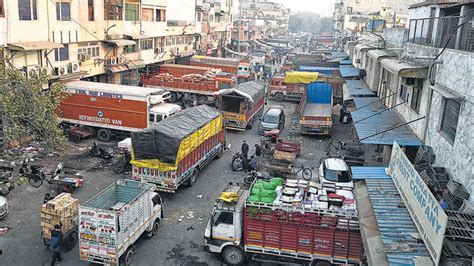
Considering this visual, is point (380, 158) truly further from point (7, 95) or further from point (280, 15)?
point (280, 15)

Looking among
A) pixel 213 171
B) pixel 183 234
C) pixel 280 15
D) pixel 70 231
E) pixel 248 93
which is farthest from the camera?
pixel 280 15

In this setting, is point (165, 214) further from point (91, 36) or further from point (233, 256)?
point (91, 36)

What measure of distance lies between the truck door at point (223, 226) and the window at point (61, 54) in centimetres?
1813

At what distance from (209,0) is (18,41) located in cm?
4121

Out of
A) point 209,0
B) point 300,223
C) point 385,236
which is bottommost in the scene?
point 300,223

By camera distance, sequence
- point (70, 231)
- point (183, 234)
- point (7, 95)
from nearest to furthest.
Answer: point (7, 95) → point (70, 231) → point (183, 234)

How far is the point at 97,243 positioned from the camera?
1111 cm

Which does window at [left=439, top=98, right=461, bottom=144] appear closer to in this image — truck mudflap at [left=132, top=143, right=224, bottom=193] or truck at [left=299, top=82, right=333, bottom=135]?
truck mudflap at [left=132, top=143, right=224, bottom=193]

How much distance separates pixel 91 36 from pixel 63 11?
3564mm

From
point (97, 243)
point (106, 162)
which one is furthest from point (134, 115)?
point (97, 243)

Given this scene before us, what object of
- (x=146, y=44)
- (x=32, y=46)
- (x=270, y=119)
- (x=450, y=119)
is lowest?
(x=270, y=119)

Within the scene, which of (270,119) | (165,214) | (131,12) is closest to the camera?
(165,214)

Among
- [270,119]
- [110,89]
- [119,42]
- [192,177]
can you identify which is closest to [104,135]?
[110,89]

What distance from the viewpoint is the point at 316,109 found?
28.4 m
